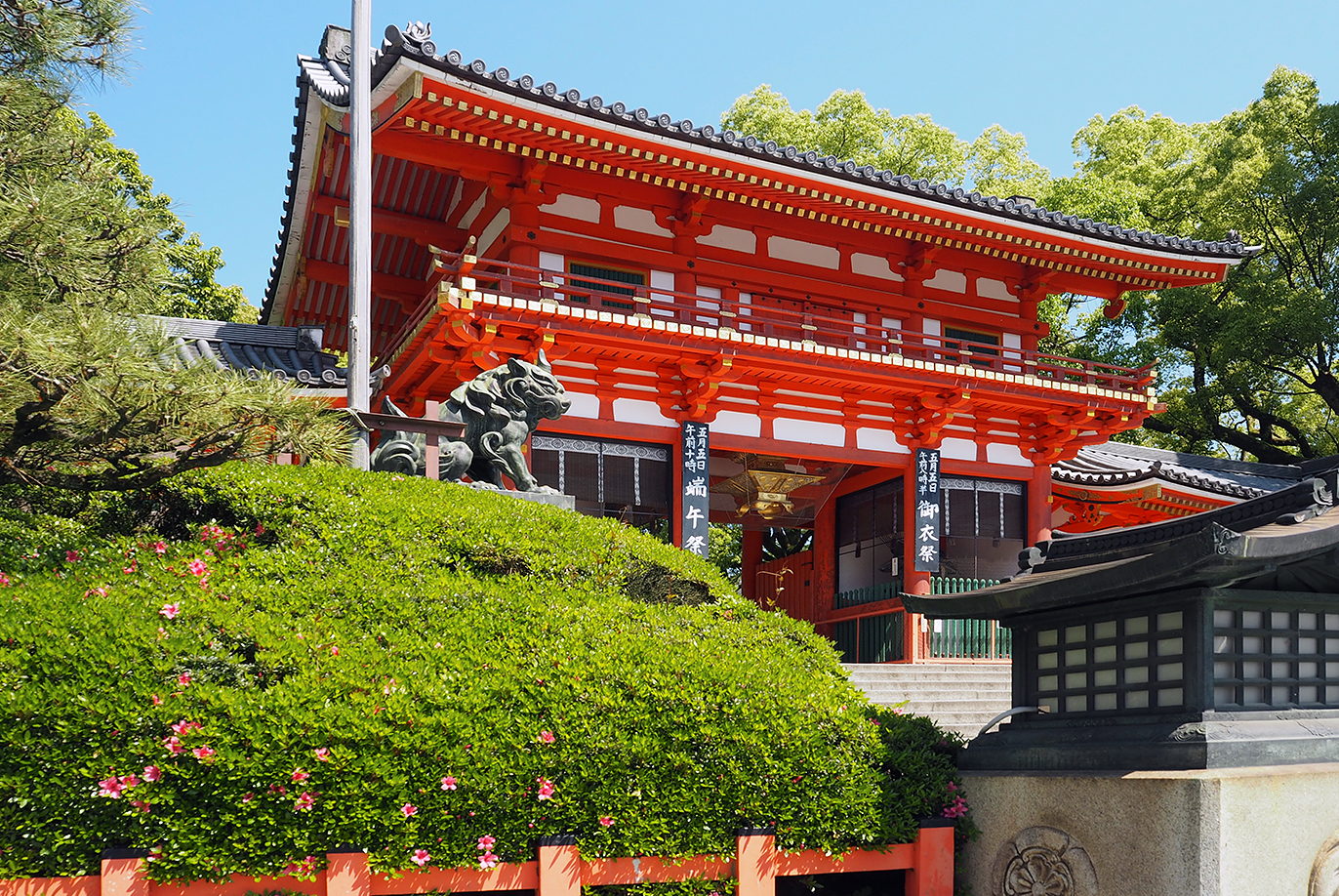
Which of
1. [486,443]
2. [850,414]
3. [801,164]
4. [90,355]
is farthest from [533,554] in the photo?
[850,414]

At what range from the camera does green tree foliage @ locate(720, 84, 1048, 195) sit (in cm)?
2747

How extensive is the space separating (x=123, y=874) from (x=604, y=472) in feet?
30.6

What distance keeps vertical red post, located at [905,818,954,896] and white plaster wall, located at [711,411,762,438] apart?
28.6 ft

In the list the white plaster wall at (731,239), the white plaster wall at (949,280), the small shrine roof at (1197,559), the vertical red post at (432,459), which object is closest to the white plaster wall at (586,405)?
the white plaster wall at (731,239)

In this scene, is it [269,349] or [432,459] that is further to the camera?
[269,349]

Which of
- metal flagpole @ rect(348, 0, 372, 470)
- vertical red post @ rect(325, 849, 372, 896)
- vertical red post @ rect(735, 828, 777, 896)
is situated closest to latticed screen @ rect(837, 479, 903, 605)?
metal flagpole @ rect(348, 0, 372, 470)

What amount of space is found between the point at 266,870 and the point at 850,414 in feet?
38.9

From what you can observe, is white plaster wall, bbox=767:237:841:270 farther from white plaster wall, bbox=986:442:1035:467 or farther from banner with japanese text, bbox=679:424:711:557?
white plaster wall, bbox=986:442:1035:467

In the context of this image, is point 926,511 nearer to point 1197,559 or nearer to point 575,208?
point 575,208

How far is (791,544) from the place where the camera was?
21.9 metres

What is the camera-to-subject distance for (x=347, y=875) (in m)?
5.80

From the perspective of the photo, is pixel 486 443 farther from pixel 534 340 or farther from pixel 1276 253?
pixel 1276 253

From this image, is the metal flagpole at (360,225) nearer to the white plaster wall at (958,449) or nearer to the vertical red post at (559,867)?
the vertical red post at (559,867)

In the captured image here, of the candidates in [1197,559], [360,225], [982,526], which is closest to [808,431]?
[982,526]
